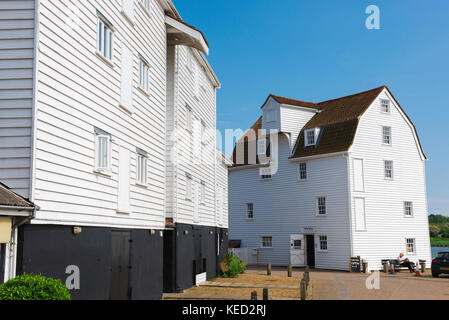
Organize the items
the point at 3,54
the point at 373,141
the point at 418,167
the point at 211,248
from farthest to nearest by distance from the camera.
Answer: the point at 418,167
the point at 373,141
the point at 211,248
the point at 3,54

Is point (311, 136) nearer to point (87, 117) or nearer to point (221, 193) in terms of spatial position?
point (221, 193)

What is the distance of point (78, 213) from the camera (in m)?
11.3

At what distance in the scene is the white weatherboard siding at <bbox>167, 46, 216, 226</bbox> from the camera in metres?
19.9

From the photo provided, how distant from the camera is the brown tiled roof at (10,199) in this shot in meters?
8.55

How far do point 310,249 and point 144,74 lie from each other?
79.7 ft

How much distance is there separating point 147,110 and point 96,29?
4.34 meters

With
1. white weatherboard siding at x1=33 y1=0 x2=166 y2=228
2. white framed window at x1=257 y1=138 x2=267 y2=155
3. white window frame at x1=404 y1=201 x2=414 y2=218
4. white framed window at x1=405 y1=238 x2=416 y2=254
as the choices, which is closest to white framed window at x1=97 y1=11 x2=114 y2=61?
white weatherboard siding at x1=33 y1=0 x2=166 y2=228

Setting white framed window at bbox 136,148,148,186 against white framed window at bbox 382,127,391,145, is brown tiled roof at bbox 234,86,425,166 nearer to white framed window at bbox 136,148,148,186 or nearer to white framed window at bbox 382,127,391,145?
white framed window at bbox 382,127,391,145

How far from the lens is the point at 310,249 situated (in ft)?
121

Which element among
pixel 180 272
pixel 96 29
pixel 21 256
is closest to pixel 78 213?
pixel 21 256

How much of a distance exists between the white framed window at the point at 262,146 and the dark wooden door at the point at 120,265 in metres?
26.9

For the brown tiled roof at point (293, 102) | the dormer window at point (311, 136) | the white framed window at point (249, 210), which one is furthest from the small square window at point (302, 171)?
the white framed window at point (249, 210)

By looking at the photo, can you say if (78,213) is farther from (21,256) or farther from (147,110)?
(147,110)

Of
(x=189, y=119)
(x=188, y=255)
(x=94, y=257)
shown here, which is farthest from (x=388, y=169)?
(x=94, y=257)
